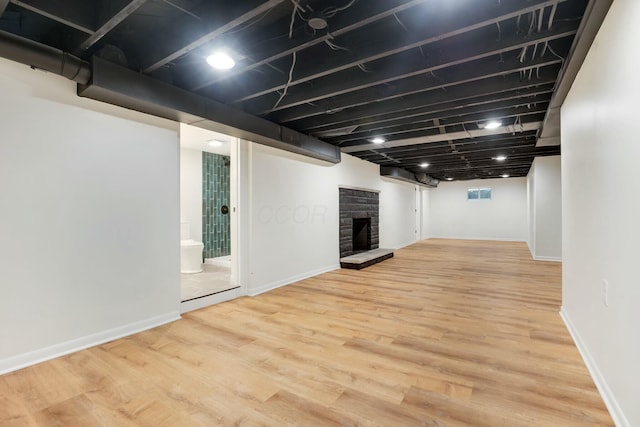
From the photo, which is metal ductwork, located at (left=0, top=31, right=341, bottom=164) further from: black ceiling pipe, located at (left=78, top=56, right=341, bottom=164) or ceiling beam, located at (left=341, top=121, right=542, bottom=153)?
ceiling beam, located at (left=341, top=121, right=542, bottom=153)

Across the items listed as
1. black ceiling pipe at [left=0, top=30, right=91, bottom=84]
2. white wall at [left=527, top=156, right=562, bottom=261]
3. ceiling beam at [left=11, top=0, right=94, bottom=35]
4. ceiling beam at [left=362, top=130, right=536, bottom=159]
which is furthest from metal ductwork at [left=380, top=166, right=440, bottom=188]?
ceiling beam at [left=11, top=0, right=94, bottom=35]

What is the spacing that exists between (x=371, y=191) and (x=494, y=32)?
5220 millimetres

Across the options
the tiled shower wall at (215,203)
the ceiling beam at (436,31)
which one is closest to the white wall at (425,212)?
the tiled shower wall at (215,203)

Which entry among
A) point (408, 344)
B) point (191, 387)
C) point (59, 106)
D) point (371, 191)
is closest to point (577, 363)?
point (408, 344)

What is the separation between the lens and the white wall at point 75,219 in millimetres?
2148

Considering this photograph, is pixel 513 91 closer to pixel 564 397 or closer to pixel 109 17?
pixel 564 397

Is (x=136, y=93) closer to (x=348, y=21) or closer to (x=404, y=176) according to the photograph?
(x=348, y=21)

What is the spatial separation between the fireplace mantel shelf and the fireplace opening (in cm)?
30

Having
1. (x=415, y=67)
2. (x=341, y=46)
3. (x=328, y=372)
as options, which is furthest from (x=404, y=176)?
(x=328, y=372)

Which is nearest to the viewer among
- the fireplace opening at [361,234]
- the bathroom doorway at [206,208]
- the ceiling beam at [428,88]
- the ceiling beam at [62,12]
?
the ceiling beam at [62,12]

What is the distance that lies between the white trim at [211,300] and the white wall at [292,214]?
0.58ft

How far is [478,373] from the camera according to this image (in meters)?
2.07

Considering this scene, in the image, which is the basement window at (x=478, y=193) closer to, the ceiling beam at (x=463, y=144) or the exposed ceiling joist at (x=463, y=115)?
the ceiling beam at (x=463, y=144)

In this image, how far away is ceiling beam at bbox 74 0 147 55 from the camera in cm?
169
